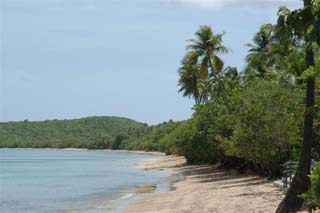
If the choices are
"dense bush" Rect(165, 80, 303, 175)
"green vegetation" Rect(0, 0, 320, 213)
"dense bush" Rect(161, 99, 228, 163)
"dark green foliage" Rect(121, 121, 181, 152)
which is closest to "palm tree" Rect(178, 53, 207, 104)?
"green vegetation" Rect(0, 0, 320, 213)

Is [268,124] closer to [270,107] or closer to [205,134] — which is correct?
[270,107]

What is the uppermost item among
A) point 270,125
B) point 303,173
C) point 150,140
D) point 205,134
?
point 150,140

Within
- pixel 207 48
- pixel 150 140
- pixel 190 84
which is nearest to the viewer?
pixel 207 48

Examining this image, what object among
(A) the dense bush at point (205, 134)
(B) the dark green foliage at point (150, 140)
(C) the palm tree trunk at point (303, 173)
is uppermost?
(B) the dark green foliage at point (150, 140)

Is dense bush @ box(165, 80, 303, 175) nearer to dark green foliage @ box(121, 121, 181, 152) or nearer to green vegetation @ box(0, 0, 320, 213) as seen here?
green vegetation @ box(0, 0, 320, 213)

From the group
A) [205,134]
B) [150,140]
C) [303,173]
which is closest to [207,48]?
[205,134]

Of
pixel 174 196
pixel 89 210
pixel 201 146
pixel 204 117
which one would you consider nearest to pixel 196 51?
pixel 204 117

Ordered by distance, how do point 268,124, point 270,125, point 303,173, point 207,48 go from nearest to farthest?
point 303,173 → point 270,125 → point 268,124 → point 207,48

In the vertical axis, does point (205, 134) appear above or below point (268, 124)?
above

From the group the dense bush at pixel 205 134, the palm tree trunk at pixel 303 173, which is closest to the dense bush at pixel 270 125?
the dense bush at pixel 205 134

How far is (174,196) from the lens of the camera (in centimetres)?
2786

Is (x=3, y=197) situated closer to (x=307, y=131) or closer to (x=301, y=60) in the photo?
(x=307, y=131)

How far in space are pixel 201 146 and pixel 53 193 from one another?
17.6m

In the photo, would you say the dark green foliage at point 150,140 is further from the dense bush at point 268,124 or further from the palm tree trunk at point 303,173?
the palm tree trunk at point 303,173
